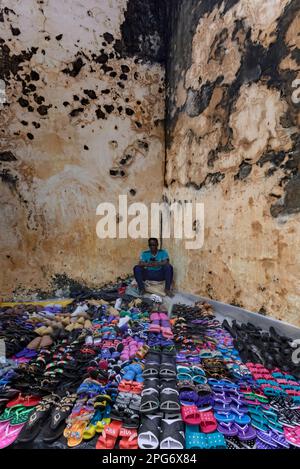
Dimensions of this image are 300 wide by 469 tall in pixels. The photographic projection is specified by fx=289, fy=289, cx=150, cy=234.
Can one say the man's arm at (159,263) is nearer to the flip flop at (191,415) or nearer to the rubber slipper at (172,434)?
the flip flop at (191,415)

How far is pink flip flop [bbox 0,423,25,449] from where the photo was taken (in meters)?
1.51

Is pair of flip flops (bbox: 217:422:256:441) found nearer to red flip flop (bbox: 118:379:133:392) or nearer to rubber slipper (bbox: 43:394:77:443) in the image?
red flip flop (bbox: 118:379:133:392)

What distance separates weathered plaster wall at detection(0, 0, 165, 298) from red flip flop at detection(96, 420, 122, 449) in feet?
11.3

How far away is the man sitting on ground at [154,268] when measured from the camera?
4449mm

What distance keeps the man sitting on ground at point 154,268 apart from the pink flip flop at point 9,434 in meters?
2.88

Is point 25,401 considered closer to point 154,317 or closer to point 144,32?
point 154,317

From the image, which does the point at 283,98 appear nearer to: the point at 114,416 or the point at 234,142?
the point at 234,142

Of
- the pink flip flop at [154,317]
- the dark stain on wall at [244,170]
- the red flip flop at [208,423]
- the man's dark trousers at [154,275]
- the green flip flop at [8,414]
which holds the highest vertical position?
the dark stain on wall at [244,170]

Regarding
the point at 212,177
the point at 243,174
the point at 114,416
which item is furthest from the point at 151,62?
the point at 114,416

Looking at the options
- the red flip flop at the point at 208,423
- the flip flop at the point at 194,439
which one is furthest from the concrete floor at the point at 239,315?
the flip flop at the point at 194,439

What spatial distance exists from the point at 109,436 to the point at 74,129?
14.5 ft

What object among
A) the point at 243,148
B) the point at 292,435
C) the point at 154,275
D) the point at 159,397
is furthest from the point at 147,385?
the point at 154,275

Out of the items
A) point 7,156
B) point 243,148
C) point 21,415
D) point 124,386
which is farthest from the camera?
point 7,156

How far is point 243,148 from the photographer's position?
2.97 meters
